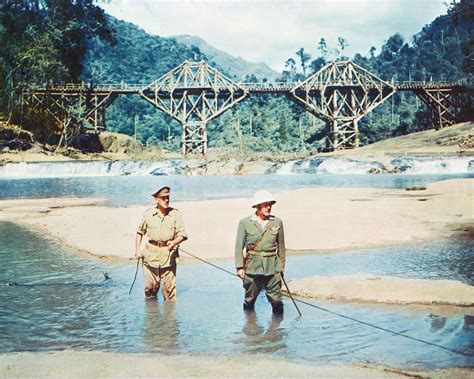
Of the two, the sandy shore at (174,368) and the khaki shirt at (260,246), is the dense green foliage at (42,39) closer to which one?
the khaki shirt at (260,246)

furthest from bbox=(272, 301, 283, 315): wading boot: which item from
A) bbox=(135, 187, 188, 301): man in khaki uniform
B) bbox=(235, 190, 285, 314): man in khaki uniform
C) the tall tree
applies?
the tall tree

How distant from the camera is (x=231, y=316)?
6.79 metres

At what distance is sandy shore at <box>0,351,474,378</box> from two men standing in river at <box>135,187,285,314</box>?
3.86 feet

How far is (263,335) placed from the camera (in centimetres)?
595

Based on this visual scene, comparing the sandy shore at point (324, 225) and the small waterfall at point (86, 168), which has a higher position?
the small waterfall at point (86, 168)

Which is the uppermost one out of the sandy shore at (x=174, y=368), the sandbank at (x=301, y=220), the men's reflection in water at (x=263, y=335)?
the sandbank at (x=301, y=220)

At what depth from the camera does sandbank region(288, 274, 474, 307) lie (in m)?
7.14

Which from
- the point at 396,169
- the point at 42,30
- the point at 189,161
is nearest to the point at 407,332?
the point at 396,169

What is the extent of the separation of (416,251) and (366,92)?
45.8m

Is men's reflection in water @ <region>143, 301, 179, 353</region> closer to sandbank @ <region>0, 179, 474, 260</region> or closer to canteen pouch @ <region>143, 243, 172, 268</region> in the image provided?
canteen pouch @ <region>143, 243, 172, 268</region>

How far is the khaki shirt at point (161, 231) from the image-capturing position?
6.88 meters

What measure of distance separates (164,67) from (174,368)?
12620 centimetres

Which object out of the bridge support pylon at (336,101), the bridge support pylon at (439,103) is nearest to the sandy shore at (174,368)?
the bridge support pylon at (336,101)

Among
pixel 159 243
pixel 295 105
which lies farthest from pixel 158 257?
pixel 295 105
